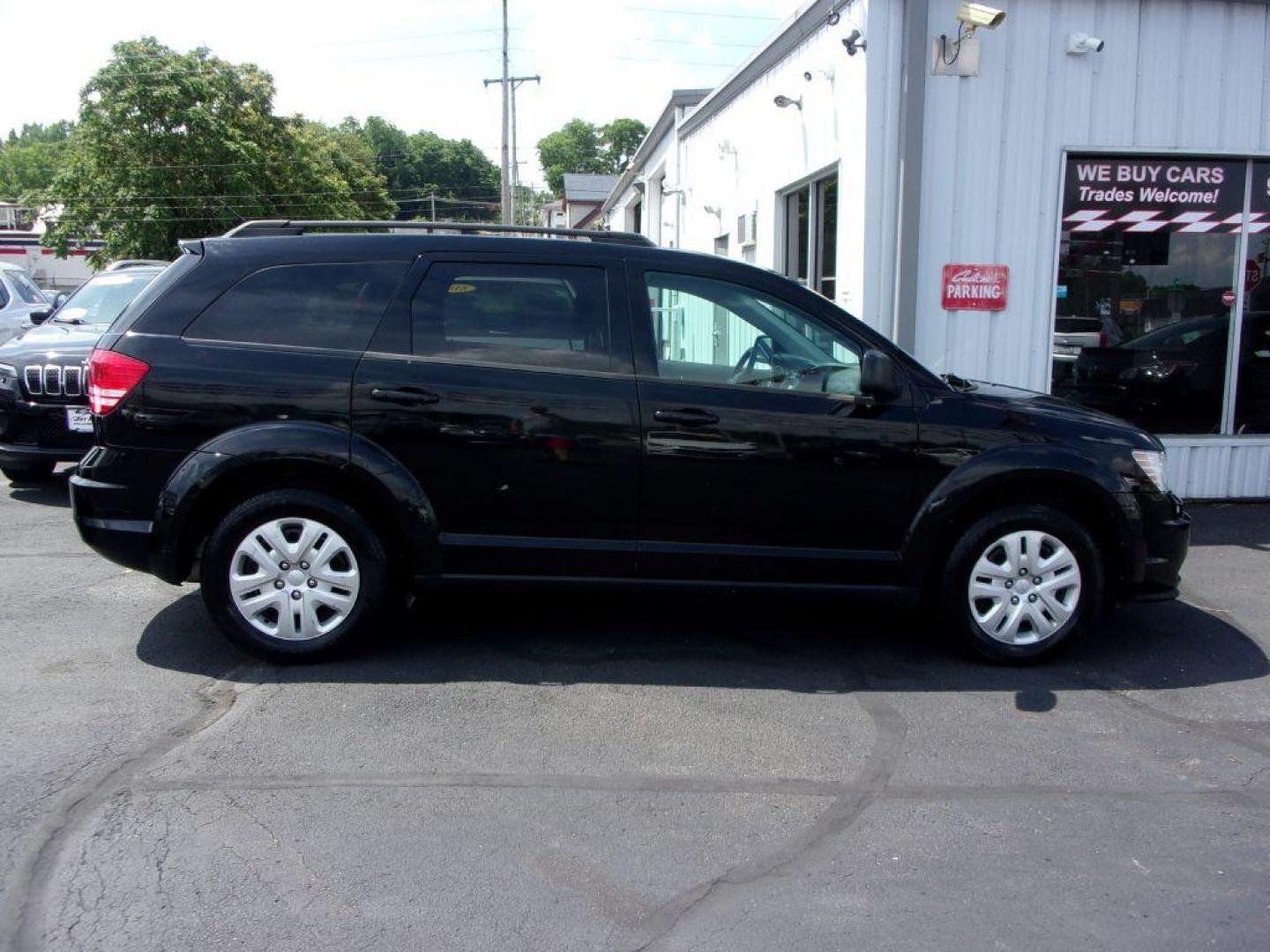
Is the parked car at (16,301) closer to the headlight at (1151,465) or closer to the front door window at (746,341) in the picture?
the front door window at (746,341)

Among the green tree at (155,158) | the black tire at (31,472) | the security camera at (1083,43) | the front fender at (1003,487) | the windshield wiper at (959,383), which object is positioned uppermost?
the green tree at (155,158)

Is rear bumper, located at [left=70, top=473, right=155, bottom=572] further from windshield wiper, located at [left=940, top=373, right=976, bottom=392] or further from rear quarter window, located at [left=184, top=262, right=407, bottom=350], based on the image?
windshield wiper, located at [left=940, top=373, right=976, bottom=392]

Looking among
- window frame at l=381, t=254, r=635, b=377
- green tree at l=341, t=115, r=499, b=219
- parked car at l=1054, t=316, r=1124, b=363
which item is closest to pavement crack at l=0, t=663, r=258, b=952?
window frame at l=381, t=254, r=635, b=377

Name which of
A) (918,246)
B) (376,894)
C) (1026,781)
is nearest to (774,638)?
(1026,781)

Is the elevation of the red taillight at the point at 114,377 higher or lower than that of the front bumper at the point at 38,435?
higher

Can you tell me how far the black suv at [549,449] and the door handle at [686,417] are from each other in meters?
0.01

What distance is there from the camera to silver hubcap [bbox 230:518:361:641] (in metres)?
4.80

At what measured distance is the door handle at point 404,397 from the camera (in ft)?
15.6

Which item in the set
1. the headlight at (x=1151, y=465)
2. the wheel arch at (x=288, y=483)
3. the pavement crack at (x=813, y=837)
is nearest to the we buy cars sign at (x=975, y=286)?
the headlight at (x=1151, y=465)

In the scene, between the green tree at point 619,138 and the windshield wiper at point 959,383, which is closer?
the windshield wiper at point 959,383

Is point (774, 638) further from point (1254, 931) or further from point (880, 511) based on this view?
point (1254, 931)

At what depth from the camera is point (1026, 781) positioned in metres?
3.96

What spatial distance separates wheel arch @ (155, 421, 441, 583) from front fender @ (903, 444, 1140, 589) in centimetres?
221

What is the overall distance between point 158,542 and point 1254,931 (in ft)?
14.2
